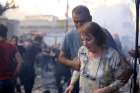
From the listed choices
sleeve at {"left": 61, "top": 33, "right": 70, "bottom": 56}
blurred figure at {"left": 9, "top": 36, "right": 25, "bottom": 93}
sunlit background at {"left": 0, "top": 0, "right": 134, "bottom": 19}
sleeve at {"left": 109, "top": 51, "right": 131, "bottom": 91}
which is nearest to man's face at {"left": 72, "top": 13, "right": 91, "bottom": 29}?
sleeve at {"left": 61, "top": 33, "right": 70, "bottom": 56}

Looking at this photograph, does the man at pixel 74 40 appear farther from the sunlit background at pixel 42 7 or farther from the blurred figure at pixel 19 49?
the blurred figure at pixel 19 49

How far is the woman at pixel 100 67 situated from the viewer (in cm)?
323

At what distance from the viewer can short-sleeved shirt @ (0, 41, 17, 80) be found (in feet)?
15.1

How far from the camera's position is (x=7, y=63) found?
465 centimetres

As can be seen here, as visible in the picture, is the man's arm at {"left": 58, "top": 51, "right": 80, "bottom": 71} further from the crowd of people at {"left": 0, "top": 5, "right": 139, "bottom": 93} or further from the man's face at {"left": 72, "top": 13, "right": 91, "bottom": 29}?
the man's face at {"left": 72, "top": 13, "right": 91, "bottom": 29}

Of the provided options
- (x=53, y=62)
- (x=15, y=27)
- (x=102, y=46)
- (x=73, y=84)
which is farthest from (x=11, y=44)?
(x=102, y=46)

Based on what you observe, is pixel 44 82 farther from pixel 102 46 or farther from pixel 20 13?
pixel 102 46

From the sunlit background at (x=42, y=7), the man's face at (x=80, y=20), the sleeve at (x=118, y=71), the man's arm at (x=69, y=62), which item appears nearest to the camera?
the sleeve at (x=118, y=71)

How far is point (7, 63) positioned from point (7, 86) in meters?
0.30

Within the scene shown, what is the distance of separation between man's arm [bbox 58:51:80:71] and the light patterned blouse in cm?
36

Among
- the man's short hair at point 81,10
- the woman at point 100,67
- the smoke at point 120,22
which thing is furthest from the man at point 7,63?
the woman at point 100,67

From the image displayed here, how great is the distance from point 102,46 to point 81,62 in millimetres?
273

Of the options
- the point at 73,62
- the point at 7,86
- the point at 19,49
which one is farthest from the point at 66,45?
the point at 7,86

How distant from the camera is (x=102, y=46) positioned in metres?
3.33
